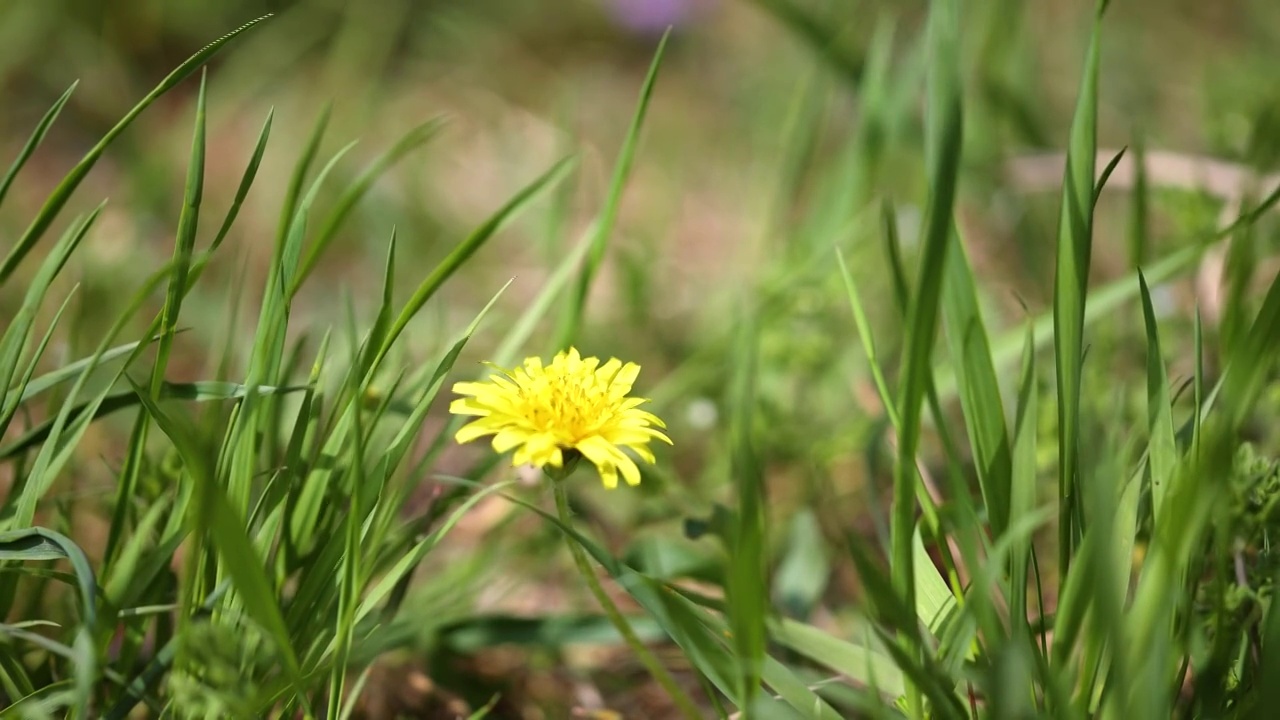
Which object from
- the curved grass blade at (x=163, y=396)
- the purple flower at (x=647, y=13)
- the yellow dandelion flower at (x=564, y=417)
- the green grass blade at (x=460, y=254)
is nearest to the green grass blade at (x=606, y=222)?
the green grass blade at (x=460, y=254)

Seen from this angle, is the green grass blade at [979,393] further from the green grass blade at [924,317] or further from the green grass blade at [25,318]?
the green grass blade at [25,318]

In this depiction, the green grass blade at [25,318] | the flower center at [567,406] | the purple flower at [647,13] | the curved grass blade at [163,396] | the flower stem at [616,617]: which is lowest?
the flower stem at [616,617]

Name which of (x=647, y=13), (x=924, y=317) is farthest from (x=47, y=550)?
(x=647, y=13)

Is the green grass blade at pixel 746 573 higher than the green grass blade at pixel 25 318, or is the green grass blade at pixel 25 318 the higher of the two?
the green grass blade at pixel 25 318

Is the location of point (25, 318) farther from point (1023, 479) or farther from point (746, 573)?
point (1023, 479)

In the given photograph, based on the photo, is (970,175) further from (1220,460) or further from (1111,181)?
(1220,460)

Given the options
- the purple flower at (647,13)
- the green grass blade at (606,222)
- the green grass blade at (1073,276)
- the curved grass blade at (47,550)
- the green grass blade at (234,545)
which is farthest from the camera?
the purple flower at (647,13)

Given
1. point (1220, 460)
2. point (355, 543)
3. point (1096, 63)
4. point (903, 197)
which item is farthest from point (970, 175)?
point (355, 543)
